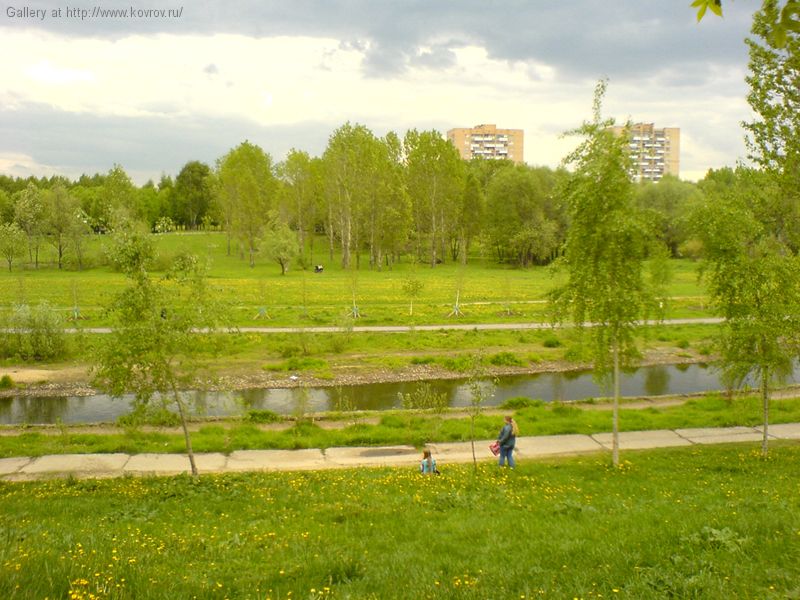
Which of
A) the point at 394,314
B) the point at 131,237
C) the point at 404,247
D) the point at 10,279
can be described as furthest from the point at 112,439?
the point at 404,247

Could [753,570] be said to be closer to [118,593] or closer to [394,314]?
[118,593]

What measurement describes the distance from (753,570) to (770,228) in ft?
61.3

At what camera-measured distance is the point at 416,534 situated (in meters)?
10.0

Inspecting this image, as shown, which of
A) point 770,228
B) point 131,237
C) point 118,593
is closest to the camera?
point 118,593

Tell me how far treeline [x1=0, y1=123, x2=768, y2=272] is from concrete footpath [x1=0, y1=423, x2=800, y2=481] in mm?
53309

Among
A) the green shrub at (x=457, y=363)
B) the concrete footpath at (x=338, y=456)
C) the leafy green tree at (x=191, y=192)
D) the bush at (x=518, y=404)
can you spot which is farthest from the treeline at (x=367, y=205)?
the concrete footpath at (x=338, y=456)

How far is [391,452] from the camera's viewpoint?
1911 cm

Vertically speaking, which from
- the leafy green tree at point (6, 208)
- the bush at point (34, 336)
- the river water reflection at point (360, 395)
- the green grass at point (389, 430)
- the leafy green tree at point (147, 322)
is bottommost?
the river water reflection at point (360, 395)

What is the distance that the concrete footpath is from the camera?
17.1 meters

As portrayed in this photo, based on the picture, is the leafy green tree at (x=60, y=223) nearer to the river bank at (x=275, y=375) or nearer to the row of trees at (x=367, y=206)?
the row of trees at (x=367, y=206)

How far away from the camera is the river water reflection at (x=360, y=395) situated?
25.4 meters

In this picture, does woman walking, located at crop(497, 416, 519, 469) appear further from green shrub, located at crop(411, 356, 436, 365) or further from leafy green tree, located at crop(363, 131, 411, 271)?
leafy green tree, located at crop(363, 131, 411, 271)

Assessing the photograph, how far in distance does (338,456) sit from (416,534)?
8956mm

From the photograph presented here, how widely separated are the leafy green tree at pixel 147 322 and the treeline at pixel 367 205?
56516mm
